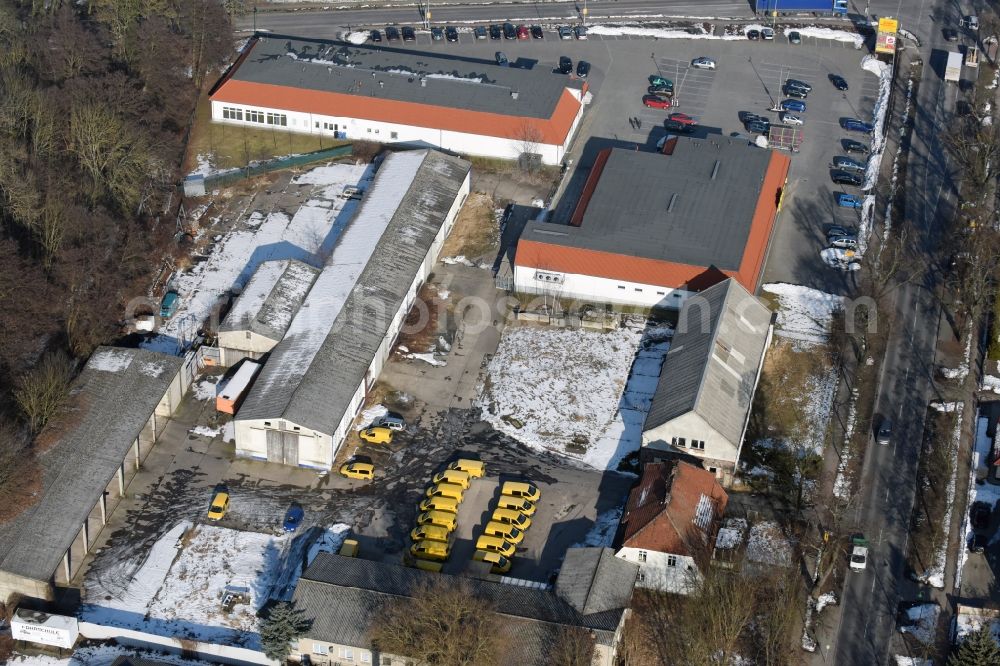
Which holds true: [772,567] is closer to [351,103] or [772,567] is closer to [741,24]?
[351,103]

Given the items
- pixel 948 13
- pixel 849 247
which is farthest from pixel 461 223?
pixel 948 13

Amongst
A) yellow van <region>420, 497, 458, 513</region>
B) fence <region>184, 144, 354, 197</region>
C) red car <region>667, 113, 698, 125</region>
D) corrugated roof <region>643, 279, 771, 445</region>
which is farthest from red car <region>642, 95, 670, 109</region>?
yellow van <region>420, 497, 458, 513</region>

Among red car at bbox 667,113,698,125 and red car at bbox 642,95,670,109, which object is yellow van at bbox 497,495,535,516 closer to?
red car at bbox 667,113,698,125

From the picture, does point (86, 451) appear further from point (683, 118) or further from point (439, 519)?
point (683, 118)

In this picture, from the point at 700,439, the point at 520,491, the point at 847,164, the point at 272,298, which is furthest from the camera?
the point at 847,164

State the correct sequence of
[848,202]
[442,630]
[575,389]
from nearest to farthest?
Answer: [442,630]
[575,389]
[848,202]

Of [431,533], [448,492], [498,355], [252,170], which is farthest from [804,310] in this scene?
[252,170]
